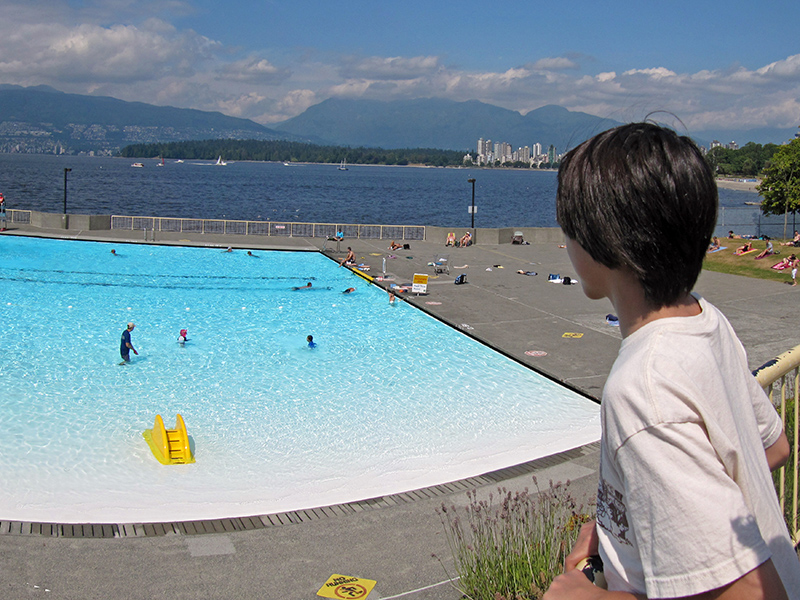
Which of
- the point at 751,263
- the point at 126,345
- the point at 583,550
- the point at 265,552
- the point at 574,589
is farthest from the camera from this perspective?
the point at 751,263

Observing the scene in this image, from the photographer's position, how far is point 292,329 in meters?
21.2

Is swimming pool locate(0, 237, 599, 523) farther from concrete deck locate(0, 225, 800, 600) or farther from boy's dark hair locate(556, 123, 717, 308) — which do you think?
boy's dark hair locate(556, 123, 717, 308)

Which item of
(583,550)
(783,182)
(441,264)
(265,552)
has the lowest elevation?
(265,552)

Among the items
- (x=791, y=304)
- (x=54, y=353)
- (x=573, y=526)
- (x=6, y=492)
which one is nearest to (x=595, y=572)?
(x=573, y=526)

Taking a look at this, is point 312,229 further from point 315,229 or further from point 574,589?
point 574,589

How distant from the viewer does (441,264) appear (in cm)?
3189

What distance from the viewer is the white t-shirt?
124 centimetres

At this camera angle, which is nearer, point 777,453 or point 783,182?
point 777,453

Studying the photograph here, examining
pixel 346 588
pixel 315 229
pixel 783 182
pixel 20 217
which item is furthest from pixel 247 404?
pixel 783 182

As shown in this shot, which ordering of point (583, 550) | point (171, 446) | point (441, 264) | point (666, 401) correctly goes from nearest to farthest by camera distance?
point (666, 401) → point (583, 550) → point (171, 446) → point (441, 264)

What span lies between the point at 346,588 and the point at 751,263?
109ft

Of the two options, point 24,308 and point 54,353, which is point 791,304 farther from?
point 24,308

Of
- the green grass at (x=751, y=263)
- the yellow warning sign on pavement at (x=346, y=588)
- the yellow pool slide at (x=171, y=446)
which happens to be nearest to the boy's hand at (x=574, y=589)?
the yellow warning sign on pavement at (x=346, y=588)

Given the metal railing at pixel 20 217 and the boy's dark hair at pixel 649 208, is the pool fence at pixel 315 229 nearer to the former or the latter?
the metal railing at pixel 20 217
